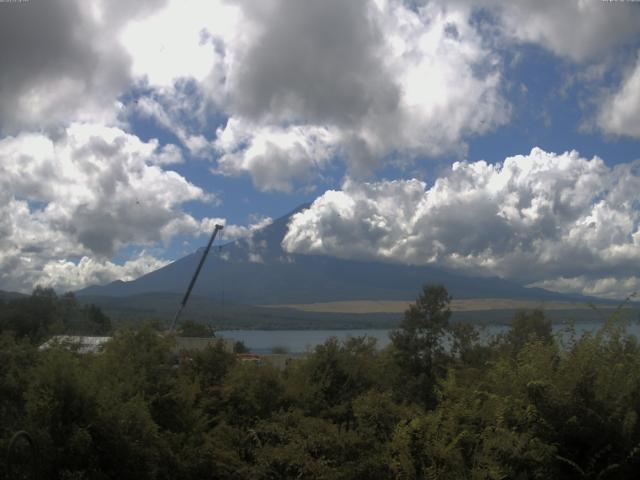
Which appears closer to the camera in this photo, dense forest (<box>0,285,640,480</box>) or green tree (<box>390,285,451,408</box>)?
dense forest (<box>0,285,640,480</box>)

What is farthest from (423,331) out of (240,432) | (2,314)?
(2,314)

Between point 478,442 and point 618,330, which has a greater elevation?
point 618,330

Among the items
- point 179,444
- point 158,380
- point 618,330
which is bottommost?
point 179,444

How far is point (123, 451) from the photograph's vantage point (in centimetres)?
1129

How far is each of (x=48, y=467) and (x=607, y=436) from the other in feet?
27.9

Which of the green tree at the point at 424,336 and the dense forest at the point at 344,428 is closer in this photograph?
the dense forest at the point at 344,428

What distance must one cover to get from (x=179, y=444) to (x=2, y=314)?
192 feet

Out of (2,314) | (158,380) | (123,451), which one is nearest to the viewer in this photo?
(123,451)

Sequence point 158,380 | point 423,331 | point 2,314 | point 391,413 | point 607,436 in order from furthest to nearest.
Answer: point 2,314 → point 423,331 → point 158,380 → point 391,413 → point 607,436

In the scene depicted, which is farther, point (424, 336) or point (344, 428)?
point (424, 336)

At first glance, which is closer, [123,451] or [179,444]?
[123,451]

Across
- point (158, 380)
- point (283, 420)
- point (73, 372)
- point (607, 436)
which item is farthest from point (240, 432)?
point (607, 436)

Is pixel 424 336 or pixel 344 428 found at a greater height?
pixel 424 336

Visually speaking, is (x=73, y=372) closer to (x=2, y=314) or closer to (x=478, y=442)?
(x=478, y=442)
